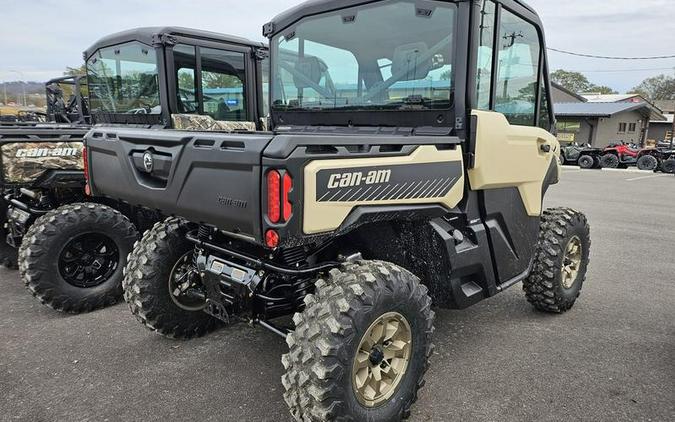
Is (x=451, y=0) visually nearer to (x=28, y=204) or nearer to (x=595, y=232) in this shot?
(x=28, y=204)

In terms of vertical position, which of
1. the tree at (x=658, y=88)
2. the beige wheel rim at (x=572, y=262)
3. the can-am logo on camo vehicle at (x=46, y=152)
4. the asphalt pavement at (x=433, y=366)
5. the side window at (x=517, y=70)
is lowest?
the asphalt pavement at (x=433, y=366)

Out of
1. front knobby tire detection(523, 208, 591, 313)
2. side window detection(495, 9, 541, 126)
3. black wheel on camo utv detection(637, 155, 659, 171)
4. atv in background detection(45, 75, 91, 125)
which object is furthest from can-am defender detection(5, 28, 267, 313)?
black wheel on camo utv detection(637, 155, 659, 171)

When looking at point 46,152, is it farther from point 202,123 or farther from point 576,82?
point 576,82

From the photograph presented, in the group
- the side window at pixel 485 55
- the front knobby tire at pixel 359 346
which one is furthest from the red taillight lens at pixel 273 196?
the side window at pixel 485 55

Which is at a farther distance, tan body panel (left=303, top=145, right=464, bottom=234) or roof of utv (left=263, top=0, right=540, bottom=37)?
roof of utv (left=263, top=0, right=540, bottom=37)

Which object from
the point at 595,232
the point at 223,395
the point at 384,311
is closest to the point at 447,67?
the point at 384,311

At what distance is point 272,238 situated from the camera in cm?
226

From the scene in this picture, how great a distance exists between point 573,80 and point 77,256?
248ft

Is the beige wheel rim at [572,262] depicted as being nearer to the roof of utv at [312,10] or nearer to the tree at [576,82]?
the roof of utv at [312,10]

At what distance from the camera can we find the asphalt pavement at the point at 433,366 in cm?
293

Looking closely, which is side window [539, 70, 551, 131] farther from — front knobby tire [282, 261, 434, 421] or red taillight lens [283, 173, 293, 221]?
red taillight lens [283, 173, 293, 221]

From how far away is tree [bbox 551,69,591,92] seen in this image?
67.2m

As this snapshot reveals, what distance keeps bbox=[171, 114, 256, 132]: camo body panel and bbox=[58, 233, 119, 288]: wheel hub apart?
1.43 meters

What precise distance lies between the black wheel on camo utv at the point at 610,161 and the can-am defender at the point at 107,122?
20.9 metres
